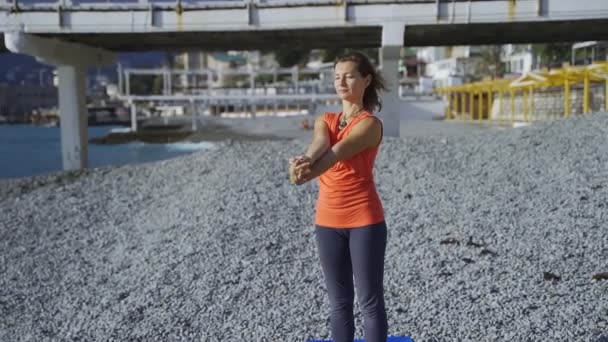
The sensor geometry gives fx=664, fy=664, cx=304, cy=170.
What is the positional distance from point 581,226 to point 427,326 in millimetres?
2814

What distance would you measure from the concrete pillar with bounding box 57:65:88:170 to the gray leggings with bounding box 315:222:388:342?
46.9 ft

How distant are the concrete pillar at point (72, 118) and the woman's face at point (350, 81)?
Result: 1444 centimetres

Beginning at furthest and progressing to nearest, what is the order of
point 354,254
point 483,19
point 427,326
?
point 483,19 → point 427,326 → point 354,254

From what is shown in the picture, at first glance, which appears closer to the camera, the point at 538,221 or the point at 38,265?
the point at 538,221

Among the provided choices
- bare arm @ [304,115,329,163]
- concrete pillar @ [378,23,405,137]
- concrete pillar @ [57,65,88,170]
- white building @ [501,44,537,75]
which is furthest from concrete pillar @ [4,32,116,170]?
white building @ [501,44,537,75]

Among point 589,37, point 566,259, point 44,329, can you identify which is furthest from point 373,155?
point 589,37

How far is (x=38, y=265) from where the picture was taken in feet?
27.5

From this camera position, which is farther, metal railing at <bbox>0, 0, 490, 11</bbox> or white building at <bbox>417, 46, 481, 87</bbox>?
white building at <bbox>417, 46, 481, 87</bbox>

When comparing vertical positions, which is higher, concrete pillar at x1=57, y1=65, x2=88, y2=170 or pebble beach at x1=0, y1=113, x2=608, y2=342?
concrete pillar at x1=57, y1=65, x2=88, y2=170

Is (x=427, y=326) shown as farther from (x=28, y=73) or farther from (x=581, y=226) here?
(x=28, y=73)

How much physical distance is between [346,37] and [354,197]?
1414 cm

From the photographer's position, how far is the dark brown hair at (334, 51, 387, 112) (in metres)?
3.48

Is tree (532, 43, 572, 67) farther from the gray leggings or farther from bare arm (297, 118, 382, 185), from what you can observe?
bare arm (297, 118, 382, 185)

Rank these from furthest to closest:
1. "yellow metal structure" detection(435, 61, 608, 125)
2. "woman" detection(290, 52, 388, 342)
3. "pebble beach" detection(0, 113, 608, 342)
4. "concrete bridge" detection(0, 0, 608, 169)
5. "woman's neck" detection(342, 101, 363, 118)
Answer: "yellow metal structure" detection(435, 61, 608, 125) < "concrete bridge" detection(0, 0, 608, 169) < "pebble beach" detection(0, 113, 608, 342) < "woman's neck" detection(342, 101, 363, 118) < "woman" detection(290, 52, 388, 342)
